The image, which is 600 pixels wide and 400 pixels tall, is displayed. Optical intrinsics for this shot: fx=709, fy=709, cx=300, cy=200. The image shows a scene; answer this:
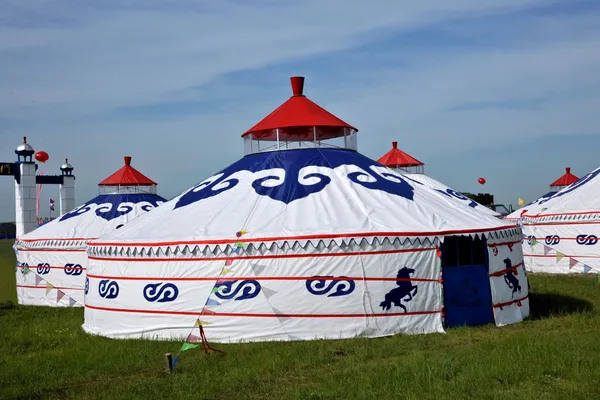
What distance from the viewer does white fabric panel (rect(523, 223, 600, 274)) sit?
603 inches

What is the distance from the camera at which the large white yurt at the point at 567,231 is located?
15312 mm

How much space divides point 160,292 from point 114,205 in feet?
24.2

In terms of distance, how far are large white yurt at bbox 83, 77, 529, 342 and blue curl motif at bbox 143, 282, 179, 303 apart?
15 mm

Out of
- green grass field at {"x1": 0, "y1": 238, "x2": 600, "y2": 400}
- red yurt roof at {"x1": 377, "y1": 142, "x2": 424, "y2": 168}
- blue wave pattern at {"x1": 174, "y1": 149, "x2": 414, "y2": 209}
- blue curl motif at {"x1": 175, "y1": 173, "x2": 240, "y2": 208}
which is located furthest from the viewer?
red yurt roof at {"x1": 377, "y1": 142, "x2": 424, "y2": 168}

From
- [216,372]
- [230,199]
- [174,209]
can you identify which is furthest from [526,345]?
[174,209]

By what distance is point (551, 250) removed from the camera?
16438mm

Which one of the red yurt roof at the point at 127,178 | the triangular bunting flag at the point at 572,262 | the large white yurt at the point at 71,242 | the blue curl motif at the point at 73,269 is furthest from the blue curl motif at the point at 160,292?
the triangular bunting flag at the point at 572,262

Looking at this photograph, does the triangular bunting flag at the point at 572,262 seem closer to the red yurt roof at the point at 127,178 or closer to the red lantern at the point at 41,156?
the red yurt roof at the point at 127,178

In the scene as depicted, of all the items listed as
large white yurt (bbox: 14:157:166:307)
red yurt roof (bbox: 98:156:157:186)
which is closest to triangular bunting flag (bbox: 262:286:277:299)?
large white yurt (bbox: 14:157:166:307)

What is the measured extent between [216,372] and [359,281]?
2015 mm

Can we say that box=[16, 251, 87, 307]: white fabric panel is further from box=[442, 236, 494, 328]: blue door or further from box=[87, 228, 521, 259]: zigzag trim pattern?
box=[442, 236, 494, 328]: blue door

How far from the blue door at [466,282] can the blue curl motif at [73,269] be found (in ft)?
26.4

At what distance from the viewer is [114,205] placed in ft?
49.9

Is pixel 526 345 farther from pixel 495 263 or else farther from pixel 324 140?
pixel 324 140
